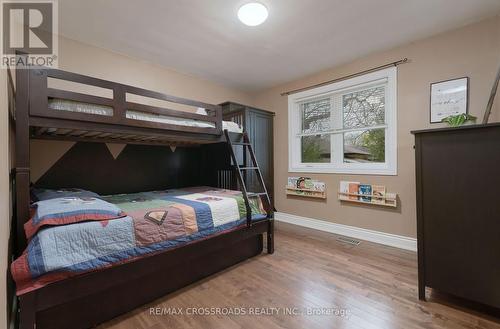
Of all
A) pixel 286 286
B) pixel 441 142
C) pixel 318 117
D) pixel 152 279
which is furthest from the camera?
pixel 318 117

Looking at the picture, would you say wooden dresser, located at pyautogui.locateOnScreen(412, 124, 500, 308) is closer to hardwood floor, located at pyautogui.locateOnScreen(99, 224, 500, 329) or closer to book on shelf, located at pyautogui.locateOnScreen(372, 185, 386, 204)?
hardwood floor, located at pyautogui.locateOnScreen(99, 224, 500, 329)

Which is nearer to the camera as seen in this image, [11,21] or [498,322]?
[498,322]

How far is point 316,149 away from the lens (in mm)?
3531

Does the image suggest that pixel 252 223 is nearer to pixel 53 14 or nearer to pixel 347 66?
pixel 347 66

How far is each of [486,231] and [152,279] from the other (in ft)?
7.32

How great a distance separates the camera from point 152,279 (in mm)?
1667

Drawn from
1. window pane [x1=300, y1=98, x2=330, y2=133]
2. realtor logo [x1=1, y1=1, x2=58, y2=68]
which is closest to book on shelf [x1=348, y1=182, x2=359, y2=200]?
window pane [x1=300, y1=98, x2=330, y2=133]

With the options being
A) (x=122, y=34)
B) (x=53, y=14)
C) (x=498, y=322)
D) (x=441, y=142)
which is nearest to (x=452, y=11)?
(x=441, y=142)

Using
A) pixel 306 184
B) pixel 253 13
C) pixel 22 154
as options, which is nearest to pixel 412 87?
pixel 306 184

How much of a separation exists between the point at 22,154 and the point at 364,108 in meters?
3.44

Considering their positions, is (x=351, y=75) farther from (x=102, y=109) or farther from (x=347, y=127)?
(x=102, y=109)

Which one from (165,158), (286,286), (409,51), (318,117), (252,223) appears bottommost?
(286,286)

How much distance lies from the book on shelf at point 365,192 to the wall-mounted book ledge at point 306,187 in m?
0.52

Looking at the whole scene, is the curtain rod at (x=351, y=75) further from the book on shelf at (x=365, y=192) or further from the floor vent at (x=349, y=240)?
the floor vent at (x=349, y=240)
